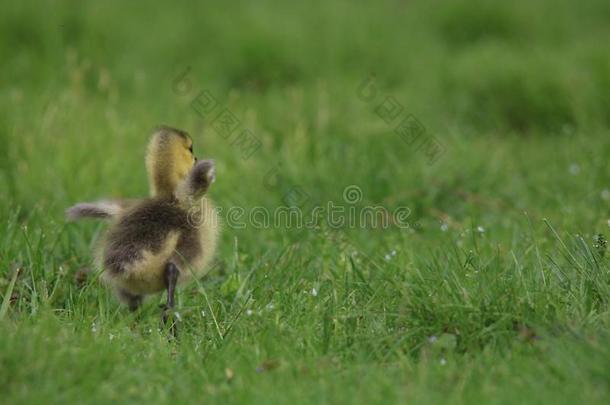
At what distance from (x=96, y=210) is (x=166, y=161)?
0.41m

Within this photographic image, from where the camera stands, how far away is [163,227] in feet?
14.4

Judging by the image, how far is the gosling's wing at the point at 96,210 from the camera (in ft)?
14.9

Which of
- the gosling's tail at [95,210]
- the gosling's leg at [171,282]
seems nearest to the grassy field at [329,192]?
the gosling's leg at [171,282]

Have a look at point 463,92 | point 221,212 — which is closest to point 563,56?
point 463,92

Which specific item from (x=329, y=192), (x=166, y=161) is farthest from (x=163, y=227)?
(x=329, y=192)

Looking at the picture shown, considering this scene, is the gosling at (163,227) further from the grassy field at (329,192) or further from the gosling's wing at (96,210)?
the grassy field at (329,192)

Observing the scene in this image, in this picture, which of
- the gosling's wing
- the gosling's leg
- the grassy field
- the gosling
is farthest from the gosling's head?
the grassy field

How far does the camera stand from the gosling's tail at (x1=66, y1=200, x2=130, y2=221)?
14.9ft

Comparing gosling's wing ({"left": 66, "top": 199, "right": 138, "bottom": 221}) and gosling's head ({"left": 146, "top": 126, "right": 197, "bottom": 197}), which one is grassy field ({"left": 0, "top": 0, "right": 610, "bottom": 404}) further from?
gosling's head ({"left": 146, "top": 126, "right": 197, "bottom": 197})

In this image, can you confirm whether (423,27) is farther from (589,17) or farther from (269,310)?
(269,310)

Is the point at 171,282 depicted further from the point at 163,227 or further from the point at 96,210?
the point at 96,210

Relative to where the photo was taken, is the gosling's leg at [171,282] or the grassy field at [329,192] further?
the gosling's leg at [171,282]

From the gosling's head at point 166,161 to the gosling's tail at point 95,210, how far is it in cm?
19

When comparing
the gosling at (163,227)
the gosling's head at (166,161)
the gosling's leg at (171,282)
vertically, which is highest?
the gosling's head at (166,161)
